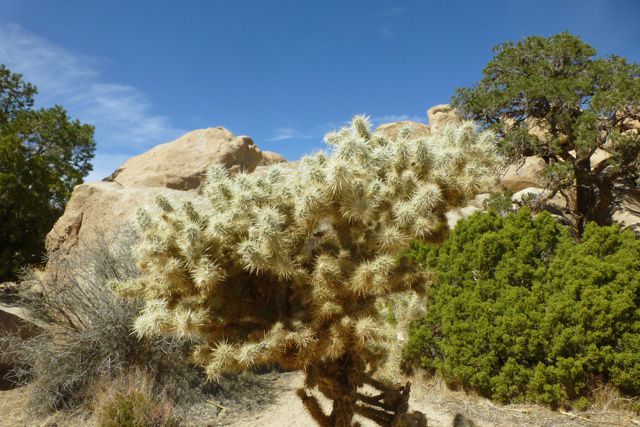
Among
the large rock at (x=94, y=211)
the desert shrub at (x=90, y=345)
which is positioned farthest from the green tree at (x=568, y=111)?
the desert shrub at (x=90, y=345)

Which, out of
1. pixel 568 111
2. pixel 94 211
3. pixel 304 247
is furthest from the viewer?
pixel 568 111

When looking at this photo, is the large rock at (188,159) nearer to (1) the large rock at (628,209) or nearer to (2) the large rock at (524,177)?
(2) the large rock at (524,177)

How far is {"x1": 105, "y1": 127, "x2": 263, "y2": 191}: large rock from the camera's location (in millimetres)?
12445

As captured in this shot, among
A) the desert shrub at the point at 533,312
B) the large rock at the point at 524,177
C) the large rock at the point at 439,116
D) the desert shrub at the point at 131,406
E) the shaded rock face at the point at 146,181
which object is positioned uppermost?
the large rock at the point at 439,116

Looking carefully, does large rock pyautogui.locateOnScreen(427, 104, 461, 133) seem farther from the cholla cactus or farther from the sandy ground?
the cholla cactus

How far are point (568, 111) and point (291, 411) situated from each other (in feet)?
40.2

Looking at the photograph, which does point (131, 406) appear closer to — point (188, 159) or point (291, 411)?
point (291, 411)

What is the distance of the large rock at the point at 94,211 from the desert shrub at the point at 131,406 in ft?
13.6

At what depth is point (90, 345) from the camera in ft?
19.1

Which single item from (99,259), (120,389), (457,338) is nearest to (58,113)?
(99,259)

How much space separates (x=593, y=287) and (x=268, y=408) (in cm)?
427

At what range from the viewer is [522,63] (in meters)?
15.6

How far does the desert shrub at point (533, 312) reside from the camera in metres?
5.28

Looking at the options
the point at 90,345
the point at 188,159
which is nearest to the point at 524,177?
the point at 188,159
